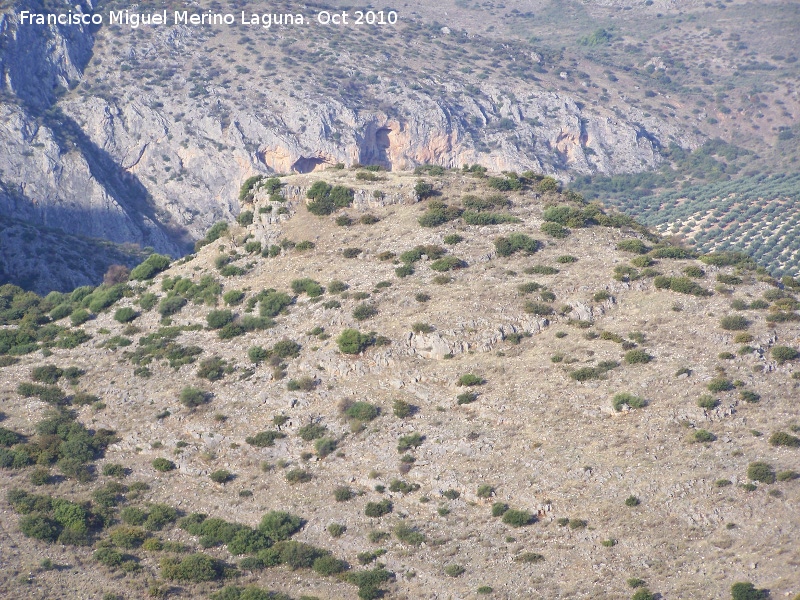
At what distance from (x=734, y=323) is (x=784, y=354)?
3870 millimetres

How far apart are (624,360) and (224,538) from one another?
79.7 feet

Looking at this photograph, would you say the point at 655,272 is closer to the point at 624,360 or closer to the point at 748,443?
the point at 624,360

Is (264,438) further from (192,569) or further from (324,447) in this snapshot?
(192,569)

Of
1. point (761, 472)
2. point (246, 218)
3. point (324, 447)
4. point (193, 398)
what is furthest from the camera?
point (246, 218)

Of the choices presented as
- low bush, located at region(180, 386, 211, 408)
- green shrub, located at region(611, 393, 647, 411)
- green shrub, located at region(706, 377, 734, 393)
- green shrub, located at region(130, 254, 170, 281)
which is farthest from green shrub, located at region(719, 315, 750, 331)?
green shrub, located at region(130, 254, 170, 281)

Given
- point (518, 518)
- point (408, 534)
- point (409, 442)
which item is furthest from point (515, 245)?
point (408, 534)

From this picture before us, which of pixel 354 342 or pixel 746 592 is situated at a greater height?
pixel 354 342

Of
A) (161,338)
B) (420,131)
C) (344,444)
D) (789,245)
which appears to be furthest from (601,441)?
(420,131)

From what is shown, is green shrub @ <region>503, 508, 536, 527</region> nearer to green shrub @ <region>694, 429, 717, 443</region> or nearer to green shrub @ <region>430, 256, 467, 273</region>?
green shrub @ <region>694, 429, 717, 443</region>

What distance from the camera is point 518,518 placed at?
154 ft

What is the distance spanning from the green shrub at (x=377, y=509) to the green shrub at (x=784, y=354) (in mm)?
22923

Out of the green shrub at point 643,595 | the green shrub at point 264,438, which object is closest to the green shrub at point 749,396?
the green shrub at point 643,595

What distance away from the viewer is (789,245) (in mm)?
128375

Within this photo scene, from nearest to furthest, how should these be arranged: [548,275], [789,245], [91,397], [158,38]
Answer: [91,397] < [548,275] < [789,245] < [158,38]
